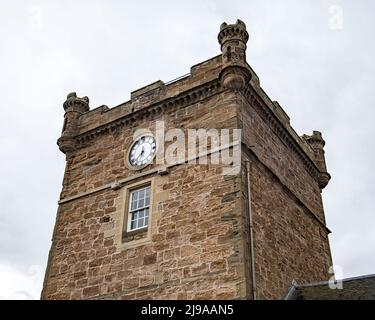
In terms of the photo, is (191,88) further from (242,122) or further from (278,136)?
(278,136)

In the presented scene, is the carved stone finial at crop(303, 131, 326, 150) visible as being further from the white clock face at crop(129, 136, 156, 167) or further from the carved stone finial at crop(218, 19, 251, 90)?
the white clock face at crop(129, 136, 156, 167)

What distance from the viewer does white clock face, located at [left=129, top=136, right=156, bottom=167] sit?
52.7 ft

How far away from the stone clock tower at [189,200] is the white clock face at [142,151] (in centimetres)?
3

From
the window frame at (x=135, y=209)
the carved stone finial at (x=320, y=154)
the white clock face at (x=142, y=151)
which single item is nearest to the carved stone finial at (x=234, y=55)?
the white clock face at (x=142, y=151)

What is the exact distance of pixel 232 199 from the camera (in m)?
13.7

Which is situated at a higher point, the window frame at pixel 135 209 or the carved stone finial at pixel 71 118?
the carved stone finial at pixel 71 118

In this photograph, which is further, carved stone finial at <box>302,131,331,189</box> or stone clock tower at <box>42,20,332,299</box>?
carved stone finial at <box>302,131,331,189</box>

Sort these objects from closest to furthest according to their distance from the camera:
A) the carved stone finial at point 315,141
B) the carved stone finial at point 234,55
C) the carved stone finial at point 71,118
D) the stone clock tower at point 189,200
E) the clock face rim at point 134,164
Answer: the stone clock tower at point 189,200
the carved stone finial at point 234,55
the clock face rim at point 134,164
the carved stone finial at point 71,118
the carved stone finial at point 315,141

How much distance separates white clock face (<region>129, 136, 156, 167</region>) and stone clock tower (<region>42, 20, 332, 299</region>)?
1.4 inches

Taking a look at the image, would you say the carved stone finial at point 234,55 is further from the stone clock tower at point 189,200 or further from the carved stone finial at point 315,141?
the carved stone finial at point 315,141

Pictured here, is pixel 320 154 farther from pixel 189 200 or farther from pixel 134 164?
pixel 189 200

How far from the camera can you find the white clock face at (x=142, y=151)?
52.7ft

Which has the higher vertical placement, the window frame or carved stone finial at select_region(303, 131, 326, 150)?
carved stone finial at select_region(303, 131, 326, 150)

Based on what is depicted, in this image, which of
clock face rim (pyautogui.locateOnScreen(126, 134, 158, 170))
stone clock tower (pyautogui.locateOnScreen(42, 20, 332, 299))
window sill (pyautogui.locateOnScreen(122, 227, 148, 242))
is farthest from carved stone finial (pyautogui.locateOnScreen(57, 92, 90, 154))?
window sill (pyautogui.locateOnScreen(122, 227, 148, 242))
